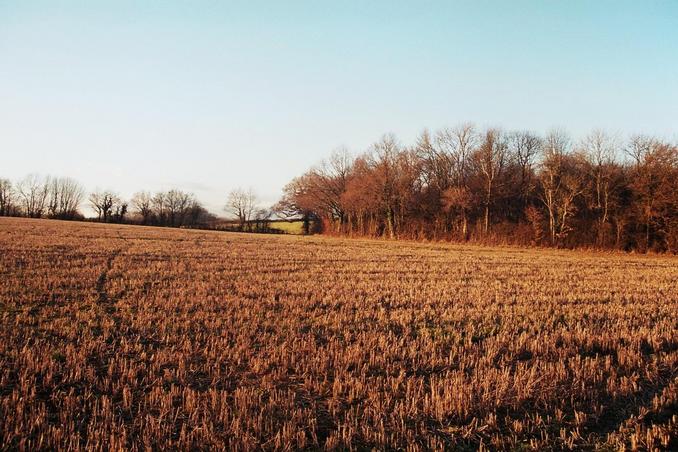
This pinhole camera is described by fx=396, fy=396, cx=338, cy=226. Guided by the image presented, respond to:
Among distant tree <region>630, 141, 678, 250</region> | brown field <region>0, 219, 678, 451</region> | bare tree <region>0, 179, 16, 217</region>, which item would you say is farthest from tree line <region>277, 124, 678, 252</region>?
bare tree <region>0, 179, 16, 217</region>

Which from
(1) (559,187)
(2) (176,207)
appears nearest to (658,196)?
(1) (559,187)

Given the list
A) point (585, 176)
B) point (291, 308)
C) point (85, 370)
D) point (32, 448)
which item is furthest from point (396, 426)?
point (585, 176)

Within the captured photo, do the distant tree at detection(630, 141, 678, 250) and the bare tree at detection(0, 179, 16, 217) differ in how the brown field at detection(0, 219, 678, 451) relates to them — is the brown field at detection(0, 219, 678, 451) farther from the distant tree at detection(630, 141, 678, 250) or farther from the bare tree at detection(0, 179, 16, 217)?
the bare tree at detection(0, 179, 16, 217)

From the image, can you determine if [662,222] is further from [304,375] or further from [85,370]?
[85,370]

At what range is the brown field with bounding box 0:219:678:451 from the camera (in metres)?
3.91

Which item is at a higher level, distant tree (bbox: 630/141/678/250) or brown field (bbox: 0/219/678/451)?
distant tree (bbox: 630/141/678/250)

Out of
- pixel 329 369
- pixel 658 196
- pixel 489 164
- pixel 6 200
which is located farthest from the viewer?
pixel 6 200

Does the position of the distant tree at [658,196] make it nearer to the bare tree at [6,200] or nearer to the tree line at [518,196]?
the tree line at [518,196]

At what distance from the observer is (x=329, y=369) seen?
568cm

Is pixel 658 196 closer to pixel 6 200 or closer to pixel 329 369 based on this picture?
pixel 329 369

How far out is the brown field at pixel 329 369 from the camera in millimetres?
3910

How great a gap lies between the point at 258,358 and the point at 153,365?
144 cm

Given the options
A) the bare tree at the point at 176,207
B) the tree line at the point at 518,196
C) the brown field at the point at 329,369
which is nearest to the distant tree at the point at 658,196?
the tree line at the point at 518,196

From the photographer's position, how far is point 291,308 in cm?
950
